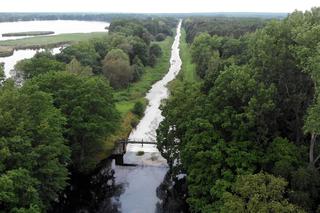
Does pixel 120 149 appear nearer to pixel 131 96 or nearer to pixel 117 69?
pixel 131 96

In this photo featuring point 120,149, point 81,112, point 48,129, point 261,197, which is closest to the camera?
point 261,197

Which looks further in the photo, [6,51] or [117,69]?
[6,51]

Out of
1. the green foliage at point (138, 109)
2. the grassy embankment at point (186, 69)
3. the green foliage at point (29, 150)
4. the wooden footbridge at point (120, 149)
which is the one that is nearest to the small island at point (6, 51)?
the grassy embankment at point (186, 69)

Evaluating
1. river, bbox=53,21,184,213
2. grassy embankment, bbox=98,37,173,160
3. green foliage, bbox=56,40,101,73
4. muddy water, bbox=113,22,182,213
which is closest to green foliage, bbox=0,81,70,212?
river, bbox=53,21,184,213

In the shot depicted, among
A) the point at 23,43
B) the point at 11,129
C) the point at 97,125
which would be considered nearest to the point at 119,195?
the point at 97,125

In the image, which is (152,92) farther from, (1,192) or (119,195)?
(1,192)

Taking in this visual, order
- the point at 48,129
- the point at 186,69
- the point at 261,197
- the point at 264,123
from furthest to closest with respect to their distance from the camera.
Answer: the point at 186,69 < the point at 48,129 < the point at 264,123 < the point at 261,197

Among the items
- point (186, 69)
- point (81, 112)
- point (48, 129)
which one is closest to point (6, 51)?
point (186, 69)
